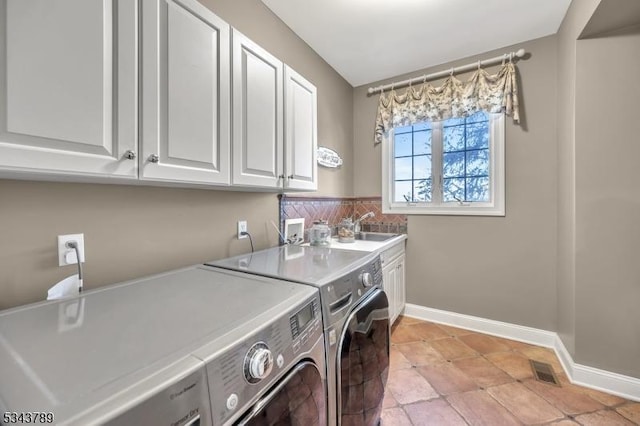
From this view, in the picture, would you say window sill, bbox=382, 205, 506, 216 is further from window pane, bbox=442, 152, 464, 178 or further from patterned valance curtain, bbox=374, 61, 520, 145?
patterned valance curtain, bbox=374, 61, 520, 145

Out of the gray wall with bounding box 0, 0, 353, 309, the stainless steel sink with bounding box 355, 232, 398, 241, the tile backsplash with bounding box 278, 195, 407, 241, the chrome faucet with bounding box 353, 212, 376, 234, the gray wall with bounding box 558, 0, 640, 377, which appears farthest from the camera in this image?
the chrome faucet with bounding box 353, 212, 376, 234

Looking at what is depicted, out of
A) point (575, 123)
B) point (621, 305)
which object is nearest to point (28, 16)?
point (575, 123)

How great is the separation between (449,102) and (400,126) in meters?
0.52

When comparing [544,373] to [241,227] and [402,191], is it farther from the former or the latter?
[241,227]

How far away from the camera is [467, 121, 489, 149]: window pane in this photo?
2523 mm

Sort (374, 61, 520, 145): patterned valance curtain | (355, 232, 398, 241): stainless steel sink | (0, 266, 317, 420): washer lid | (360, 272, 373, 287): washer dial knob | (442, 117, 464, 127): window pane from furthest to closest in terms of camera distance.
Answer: (355, 232, 398, 241): stainless steel sink < (442, 117, 464, 127): window pane < (374, 61, 520, 145): patterned valance curtain < (360, 272, 373, 287): washer dial knob < (0, 266, 317, 420): washer lid

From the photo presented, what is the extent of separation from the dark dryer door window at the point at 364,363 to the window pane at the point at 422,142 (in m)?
1.99

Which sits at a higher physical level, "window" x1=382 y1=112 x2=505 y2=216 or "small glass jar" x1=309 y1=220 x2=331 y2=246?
"window" x1=382 y1=112 x2=505 y2=216

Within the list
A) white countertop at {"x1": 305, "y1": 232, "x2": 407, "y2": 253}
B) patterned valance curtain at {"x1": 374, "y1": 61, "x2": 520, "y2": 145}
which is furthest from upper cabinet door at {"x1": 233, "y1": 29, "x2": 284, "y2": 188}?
patterned valance curtain at {"x1": 374, "y1": 61, "x2": 520, "y2": 145}

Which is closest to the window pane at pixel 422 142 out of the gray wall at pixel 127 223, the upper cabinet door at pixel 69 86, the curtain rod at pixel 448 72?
the curtain rod at pixel 448 72

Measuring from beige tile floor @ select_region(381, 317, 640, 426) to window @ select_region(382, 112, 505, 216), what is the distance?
1234 mm

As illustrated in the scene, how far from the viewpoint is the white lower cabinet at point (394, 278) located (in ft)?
7.39

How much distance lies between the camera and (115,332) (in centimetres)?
65

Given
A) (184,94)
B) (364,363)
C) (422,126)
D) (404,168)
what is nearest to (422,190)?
(404,168)
